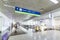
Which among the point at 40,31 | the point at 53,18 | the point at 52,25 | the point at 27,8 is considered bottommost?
the point at 40,31

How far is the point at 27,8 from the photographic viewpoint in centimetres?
900

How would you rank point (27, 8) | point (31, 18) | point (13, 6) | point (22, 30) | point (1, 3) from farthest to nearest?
point (31, 18) < point (22, 30) < point (27, 8) < point (13, 6) < point (1, 3)

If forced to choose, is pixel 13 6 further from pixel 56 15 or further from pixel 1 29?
pixel 56 15

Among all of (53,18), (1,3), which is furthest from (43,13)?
(1,3)

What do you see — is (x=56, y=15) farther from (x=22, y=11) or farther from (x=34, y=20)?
(x=22, y=11)

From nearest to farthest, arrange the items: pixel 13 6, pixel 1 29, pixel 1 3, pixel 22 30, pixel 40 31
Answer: pixel 1 29
pixel 1 3
pixel 13 6
pixel 22 30
pixel 40 31

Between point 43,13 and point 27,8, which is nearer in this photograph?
point 27,8

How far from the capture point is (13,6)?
8047mm

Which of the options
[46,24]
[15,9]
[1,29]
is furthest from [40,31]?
[1,29]

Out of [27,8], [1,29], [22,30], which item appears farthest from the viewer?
[22,30]

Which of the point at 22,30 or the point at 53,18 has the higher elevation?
the point at 53,18

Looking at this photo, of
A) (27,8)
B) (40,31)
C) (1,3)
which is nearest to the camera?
(1,3)

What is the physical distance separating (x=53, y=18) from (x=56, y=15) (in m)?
0.51

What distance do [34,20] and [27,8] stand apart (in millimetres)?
3168
